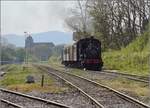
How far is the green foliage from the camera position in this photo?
3888 centimetres

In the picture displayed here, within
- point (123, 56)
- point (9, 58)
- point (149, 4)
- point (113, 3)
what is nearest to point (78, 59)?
point (123, 56)

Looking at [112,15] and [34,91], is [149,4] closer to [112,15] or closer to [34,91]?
[112,15]

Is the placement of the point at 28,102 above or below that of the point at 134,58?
below

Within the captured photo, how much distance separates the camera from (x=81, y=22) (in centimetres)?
8531

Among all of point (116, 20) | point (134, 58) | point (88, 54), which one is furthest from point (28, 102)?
point (116, 20)

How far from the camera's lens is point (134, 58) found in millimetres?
42062

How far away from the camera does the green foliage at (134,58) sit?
128ft

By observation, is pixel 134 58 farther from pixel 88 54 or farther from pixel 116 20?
pixel 116 20

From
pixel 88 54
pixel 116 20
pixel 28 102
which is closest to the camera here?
pixel 28 102

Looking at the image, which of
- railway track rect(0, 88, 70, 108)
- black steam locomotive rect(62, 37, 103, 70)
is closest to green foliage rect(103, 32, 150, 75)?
black steam locomotive rect(62, 37, 103, 70)

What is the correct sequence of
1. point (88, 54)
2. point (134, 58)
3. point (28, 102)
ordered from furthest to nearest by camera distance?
point (134, 58)
point (88, 54)
point (28, 102)

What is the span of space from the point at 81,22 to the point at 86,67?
44.8 meters

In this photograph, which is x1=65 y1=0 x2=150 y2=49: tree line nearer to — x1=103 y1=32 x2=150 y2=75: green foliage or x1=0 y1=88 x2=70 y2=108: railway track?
x1=103 y1=32 x2=150 y2=75: green foliage

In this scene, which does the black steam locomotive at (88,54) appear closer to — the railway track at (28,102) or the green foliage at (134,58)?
the green foliage at (134,58)
